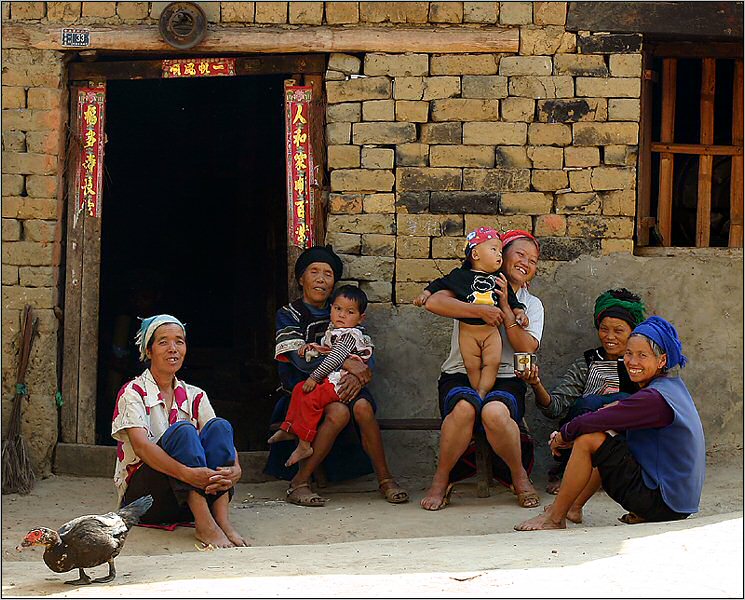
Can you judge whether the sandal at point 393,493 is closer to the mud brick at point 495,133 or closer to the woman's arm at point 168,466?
the woman's arm at point 168,466

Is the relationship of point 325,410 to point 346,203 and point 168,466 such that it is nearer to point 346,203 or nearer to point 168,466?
point 168,466

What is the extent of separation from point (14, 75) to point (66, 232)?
Result: 1039 millimetres

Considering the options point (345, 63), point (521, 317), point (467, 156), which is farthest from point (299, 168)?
point (521, 317)

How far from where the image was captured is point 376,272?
22.9 ft

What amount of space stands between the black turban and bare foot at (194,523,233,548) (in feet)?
6.11

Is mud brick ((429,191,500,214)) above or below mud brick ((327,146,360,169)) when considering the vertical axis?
below

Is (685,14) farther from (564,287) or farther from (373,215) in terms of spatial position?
(373,215)

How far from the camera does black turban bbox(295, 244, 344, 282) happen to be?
22.1ft

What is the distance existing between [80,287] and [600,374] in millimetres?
3339

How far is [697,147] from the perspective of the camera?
7344 mm

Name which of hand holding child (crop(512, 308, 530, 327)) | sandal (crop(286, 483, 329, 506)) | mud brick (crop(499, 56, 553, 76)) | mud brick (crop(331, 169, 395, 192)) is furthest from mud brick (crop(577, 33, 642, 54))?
sandal (crop(286, 483, 329, 506))

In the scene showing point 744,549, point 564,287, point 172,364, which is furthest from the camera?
point 564,287

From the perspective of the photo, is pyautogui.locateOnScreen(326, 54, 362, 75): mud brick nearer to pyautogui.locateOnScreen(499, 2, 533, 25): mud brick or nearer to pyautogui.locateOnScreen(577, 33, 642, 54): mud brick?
pyautogui.locateOnScreen(499, 2, 533, 25): mud brick

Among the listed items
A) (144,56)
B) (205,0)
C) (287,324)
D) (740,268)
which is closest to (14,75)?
(144,56)
